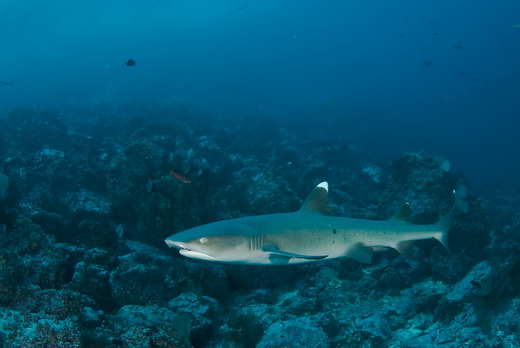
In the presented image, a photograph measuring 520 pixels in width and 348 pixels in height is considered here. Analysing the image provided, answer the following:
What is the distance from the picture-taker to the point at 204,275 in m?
5.76

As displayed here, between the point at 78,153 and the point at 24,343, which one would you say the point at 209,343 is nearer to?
the point at 24,343

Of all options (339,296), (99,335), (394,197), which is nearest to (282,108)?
(394,197)

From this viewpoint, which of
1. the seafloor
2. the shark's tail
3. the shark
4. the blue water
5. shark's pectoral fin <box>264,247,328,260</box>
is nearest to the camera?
the seafloor

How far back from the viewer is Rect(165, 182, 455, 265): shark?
381 centimetres

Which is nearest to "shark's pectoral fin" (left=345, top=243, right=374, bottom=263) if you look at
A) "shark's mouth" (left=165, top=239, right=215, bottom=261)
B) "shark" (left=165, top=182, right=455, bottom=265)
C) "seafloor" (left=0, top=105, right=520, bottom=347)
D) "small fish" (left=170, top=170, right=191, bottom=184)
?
"shark" (left=165, top=182, right=455, bottom=265)

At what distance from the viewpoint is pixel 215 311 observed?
16.6ft

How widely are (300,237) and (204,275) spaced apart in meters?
2.21

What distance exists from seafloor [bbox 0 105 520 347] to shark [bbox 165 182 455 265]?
86 centimetres

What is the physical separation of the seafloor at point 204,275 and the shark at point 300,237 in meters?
0.86

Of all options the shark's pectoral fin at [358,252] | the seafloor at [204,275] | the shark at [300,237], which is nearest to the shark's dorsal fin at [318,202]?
the shark at [300,237]

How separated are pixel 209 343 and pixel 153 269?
5.06 ft

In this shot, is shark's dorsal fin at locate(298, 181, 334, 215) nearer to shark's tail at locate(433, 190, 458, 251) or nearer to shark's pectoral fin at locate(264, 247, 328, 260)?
shark's pectoral fin at locate(264, 247, 328, 260)

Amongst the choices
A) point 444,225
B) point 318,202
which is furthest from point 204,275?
point 444,225

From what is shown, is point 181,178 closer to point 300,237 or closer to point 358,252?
point 300,237
